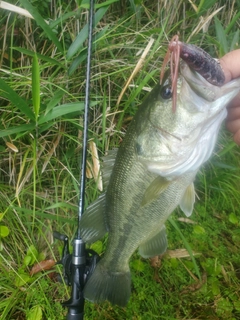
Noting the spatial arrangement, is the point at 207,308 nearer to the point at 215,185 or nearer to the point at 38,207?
the point at 215,185

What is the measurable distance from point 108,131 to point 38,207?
69 centimetres

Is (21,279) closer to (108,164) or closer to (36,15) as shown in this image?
(108,164)

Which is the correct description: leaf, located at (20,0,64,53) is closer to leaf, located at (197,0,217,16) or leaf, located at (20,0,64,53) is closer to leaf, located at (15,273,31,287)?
leaf, located at (197,0,217,16)

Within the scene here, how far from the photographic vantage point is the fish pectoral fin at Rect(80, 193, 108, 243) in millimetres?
1751

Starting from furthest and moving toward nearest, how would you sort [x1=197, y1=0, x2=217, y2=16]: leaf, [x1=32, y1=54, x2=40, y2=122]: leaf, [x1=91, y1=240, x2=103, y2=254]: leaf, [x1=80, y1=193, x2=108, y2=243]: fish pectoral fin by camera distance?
[x1=91, y1=240, x2=103, y2=254]: leaf < [x1=197, y1=0, x2=217, y2=16]: leaf < [x1=32, y1=54, x2=40, y2=122]: leaf < [x1=80, y1=193, x2=108, y2=243]: fish pectoral fin

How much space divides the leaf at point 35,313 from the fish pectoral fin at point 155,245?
91cm

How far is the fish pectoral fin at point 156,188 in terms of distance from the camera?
1500 millimetres

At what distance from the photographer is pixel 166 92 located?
54.5 inches

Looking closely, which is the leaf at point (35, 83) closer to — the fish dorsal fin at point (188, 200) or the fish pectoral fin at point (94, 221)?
the fish pectoral fin at point (94, 221)

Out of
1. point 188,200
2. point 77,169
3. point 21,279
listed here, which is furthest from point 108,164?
point 21,279

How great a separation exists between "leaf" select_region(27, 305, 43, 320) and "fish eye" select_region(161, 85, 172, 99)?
164 centimetres

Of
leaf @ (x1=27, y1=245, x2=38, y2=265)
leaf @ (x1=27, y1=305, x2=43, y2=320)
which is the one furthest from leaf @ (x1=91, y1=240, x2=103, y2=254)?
leaf @ (x1=27, y1=305, x2=43, y2=320)

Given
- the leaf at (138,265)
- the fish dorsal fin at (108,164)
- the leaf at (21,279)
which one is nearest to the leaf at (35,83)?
the fish dorsal fin at (108,164)

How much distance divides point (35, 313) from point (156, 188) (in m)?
1.36
